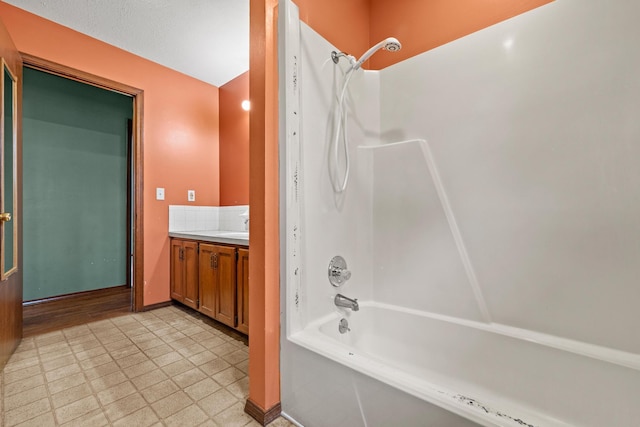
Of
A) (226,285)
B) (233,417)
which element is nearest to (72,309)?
(226,285)

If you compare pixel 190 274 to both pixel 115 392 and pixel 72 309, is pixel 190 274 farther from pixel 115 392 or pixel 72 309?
pixel 72 309

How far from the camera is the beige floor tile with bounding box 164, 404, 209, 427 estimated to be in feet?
4.23

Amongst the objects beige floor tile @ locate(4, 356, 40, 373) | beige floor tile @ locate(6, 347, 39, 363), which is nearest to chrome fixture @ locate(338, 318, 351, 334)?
beige floor tile @ locate(4, 356, 40, 373)

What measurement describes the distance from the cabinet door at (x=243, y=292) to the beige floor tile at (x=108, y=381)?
74 cm

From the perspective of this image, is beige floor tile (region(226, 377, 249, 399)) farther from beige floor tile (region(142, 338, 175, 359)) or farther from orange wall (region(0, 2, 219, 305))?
orange wall (region(0, 2, 219, 305))

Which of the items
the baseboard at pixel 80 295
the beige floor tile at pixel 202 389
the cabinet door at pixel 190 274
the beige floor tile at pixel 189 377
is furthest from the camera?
the baseboard at pixel 80 295

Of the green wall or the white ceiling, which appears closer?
the white ceiling

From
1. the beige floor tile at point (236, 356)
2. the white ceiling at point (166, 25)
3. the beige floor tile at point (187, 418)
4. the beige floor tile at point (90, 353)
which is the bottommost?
the beige floor tile at point (236, 356)

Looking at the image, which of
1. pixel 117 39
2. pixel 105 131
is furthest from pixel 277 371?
pixel 105 131

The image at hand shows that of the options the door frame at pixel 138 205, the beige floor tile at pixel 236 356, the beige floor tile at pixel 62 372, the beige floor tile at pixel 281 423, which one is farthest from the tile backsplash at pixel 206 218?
the beige floor tile at pixel 281 423

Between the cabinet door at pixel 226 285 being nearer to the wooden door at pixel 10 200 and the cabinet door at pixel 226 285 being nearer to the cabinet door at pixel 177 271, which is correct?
the cabinet door at pixel 177 271

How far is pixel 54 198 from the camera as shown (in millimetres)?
3115

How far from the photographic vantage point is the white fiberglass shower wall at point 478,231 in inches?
43.5

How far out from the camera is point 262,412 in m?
1.29
